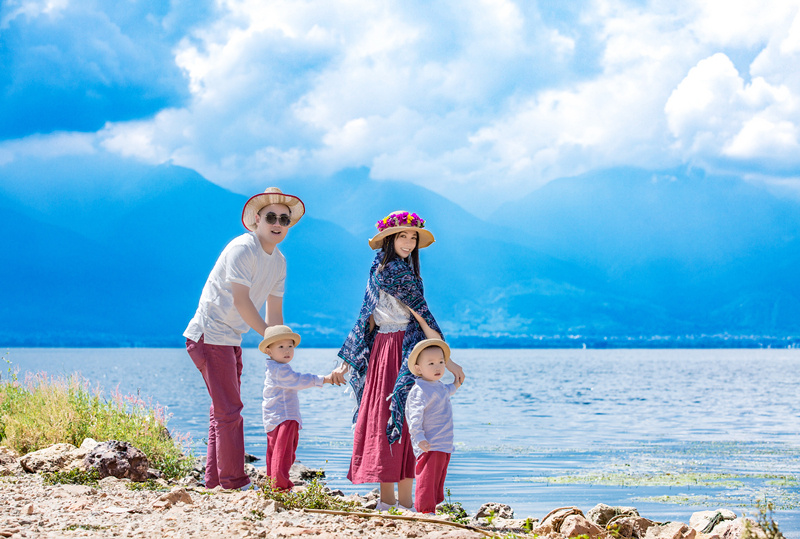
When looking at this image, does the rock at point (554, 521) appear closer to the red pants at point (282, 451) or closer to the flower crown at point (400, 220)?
the red pants at point (282, 451)

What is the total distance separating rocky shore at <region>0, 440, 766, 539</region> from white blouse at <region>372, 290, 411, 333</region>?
4.40ft

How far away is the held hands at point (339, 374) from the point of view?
6.03 metres

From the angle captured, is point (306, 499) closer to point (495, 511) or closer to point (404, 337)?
point (404, 337)

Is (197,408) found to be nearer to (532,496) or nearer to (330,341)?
(532,496)

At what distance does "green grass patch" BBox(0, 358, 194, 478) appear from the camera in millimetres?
8164

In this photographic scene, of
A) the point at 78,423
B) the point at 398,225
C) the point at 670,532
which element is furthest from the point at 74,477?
the point at 670,532

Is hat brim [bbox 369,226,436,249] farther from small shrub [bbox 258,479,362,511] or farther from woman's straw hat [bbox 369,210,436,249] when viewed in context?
small shrub [bbox 258,479,362,511]

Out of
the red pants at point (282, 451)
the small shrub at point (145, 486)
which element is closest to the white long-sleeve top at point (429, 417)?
the red pants at point (282, 451)

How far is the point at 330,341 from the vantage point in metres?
161

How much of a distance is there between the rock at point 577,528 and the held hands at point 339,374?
6.48 ft

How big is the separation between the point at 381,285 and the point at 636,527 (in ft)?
8.09

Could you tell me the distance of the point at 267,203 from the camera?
626 centimetres

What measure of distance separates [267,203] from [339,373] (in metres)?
1.45

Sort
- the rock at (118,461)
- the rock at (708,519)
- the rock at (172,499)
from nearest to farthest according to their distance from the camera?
the rock at (172,499)
the rock at (708,519)
the rock at (118,461)
